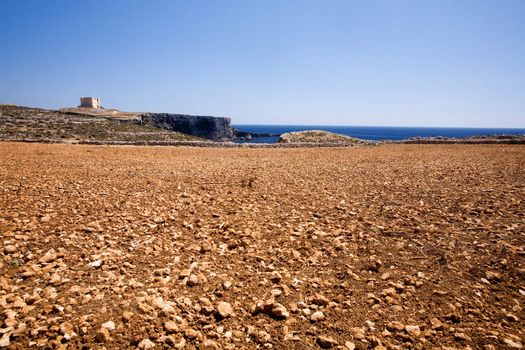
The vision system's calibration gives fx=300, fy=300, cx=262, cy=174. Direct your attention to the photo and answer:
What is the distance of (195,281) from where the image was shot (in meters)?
4.43

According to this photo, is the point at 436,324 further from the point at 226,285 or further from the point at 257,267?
the point at 226,285

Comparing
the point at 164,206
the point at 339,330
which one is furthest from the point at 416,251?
the point at 164,206

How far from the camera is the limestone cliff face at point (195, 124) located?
83844 millimetres

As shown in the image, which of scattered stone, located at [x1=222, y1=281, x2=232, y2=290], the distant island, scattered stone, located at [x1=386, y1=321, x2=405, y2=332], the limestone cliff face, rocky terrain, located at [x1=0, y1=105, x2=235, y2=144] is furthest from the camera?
the limestone cliff face

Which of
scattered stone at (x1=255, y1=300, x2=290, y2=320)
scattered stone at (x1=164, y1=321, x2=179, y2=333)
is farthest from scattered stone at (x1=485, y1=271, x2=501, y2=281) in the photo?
scattered stone at (x1=164, y1=321, x2=179, y2=333)

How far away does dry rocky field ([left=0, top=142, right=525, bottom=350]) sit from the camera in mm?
3512

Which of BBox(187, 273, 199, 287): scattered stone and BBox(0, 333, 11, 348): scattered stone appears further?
BBox(187, 273, 199, 287): scattered stone

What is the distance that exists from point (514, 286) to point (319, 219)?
3.63m

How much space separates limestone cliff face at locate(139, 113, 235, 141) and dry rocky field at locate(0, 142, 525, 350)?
75.1m

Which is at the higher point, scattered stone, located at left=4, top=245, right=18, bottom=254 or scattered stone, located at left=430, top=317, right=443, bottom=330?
scattered stone, located at left=4, top=245, right=18, bottom=254

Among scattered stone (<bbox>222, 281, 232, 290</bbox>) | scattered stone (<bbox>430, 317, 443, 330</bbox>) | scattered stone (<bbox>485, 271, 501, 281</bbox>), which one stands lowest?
scattered stone (<bbox>430, 317, 443, 330</bbox>)

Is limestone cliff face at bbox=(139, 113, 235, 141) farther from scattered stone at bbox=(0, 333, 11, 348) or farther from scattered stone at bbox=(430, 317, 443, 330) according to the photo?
scattered stone at bbox=(430, 317, 443, 330)

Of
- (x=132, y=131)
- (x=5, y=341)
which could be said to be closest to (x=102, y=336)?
(x=5, y=341)

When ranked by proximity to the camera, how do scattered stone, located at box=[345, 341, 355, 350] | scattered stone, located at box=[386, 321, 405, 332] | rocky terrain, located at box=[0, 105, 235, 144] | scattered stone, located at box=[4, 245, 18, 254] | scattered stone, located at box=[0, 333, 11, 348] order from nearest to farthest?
scattered stone, located at box=[0, 333, 11, 348] → scattered stone, located at box=[345, 341, 355, 350] → scattered stone, located at box=[386, 321, 405, 332] → scattered stone, located at box=[4, 245, 18, 254] → rocky terrain, located at box=[0, 105, 235, 144]
